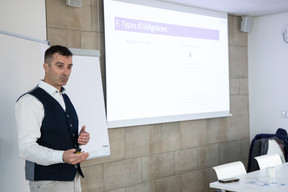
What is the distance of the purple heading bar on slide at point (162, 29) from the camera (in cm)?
486

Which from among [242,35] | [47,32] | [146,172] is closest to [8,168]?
[47,32]

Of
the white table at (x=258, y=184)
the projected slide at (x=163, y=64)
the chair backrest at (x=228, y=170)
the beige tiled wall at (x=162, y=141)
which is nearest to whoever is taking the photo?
the white table at (x=258, y=184)

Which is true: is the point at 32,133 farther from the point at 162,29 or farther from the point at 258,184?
the point at 162,29

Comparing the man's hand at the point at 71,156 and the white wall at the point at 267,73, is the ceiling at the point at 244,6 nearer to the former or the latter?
the white wall at the point at 267,73

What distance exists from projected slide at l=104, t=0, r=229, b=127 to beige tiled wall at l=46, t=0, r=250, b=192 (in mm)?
162

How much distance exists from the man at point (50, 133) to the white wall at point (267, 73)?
4.59 metres

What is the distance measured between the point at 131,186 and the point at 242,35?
3.32m

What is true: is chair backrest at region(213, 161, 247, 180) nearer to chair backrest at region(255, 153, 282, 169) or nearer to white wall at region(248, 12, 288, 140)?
chair backrest at region(255, 153, 282, 169)

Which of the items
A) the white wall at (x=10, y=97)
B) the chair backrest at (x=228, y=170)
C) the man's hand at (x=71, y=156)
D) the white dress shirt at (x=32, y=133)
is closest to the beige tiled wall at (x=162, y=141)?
the white wall at (x=10, y=97)

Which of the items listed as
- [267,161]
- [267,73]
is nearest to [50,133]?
[267,161]

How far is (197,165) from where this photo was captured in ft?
19.6

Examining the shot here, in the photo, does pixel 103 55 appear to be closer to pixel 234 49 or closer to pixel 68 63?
pixel 68 63

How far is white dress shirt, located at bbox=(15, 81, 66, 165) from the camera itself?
2.42m

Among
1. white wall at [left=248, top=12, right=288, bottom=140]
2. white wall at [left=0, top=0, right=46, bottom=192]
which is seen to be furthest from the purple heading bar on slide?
white wall at [left=0, top=0, right=46, bottom=192]
